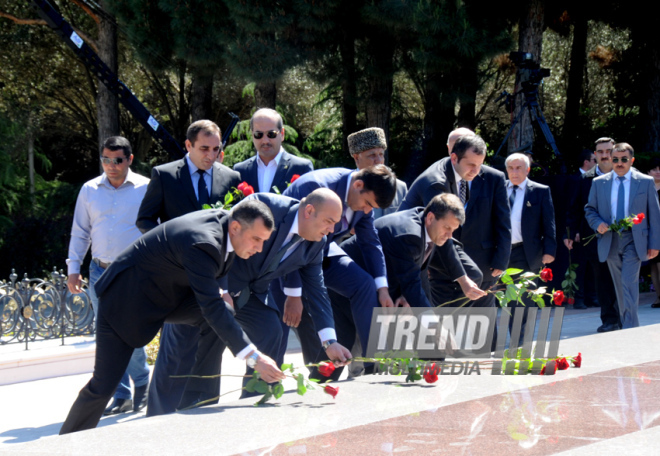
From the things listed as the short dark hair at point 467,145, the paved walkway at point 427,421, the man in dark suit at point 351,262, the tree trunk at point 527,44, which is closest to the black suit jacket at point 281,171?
the man in dark suit at point 351,262

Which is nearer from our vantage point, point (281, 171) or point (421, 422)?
point (421, 422)

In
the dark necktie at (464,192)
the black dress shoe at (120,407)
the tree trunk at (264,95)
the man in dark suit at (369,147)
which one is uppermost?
the tree trunk at (264,95)

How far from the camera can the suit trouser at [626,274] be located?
827 cm

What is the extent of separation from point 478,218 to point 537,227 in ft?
5.01

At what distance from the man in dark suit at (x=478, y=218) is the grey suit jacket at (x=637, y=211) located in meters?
2.14

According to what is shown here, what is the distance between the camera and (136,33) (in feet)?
53.4

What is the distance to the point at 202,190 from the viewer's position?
586cm

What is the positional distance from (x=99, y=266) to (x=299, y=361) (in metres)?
2.17

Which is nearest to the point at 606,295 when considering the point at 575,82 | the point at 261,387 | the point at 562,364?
the point at 562,364

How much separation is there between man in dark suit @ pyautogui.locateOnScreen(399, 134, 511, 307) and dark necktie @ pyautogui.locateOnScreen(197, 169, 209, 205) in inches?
64.9

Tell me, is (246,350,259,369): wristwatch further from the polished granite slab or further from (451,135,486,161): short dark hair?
(451,135,486,161): short dark hair

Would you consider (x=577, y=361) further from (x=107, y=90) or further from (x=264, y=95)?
(x=107, y=90)

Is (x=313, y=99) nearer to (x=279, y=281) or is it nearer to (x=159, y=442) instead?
(x=279, y=281)

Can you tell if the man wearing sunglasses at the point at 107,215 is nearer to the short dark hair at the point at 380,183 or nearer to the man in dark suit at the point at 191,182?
the man in dark suit at the point at 191,182
